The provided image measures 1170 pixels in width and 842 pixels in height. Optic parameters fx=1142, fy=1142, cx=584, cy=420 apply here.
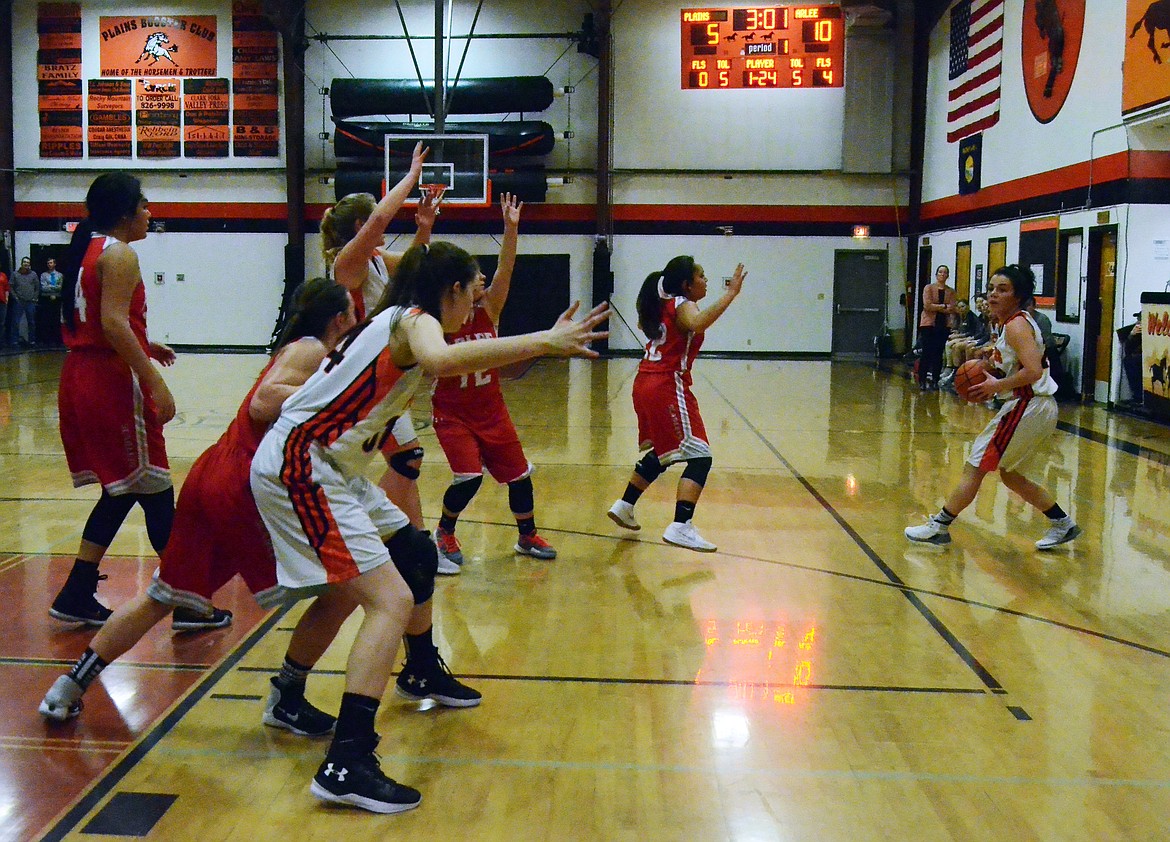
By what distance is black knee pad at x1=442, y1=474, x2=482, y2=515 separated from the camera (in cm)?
551

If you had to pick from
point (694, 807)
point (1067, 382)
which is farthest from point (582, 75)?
point (694, 807)

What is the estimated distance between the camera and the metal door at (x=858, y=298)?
21703 mm

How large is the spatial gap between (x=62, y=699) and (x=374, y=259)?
2274 mm

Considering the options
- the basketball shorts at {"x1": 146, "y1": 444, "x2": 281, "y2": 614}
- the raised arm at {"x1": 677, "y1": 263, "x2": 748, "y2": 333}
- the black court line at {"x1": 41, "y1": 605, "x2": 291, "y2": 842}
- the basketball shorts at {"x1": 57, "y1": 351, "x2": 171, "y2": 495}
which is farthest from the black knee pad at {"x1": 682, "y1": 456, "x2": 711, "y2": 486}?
the basketball shorts at {"x1": 146, "y1": 444, "x2": 281, "y2": 614}

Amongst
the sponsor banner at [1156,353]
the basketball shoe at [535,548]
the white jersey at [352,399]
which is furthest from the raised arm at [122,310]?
the sponsor banner at [1156,353]

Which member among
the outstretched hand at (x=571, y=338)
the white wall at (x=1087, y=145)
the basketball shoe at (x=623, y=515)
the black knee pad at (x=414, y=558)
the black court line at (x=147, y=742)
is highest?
the white wall at (x=1087, y=145)

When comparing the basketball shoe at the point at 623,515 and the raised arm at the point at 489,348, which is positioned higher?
the raised arm at the point at 489,348

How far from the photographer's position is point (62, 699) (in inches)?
134

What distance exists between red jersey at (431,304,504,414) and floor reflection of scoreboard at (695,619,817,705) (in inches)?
63.2

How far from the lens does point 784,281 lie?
2173 cm

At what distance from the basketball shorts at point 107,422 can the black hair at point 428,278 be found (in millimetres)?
1688

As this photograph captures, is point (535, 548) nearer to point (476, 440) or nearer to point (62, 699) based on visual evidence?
point (476, 440)

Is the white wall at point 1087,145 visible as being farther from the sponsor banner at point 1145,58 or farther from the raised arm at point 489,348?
the raised arm at point 489,348

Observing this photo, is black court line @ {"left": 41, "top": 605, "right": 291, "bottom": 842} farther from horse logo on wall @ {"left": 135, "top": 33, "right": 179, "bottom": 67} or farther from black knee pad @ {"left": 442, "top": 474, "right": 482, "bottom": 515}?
horse logo on wall @ {"left": 135, "top": 33, "right": 179, "bottom": 67}
